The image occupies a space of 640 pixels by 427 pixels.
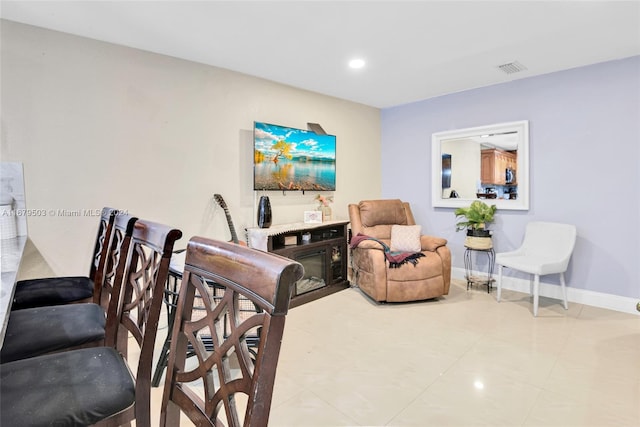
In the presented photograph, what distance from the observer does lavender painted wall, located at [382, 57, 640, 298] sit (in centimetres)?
321

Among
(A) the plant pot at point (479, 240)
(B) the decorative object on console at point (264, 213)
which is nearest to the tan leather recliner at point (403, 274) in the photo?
(A) the plant pot at point (479, 240)

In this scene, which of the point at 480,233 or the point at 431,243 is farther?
the point at 480,233

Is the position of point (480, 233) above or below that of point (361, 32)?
below

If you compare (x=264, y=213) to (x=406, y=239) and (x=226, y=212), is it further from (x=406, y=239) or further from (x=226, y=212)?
(x=406, y=239)

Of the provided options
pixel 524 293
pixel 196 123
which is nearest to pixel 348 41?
pixel 196 123

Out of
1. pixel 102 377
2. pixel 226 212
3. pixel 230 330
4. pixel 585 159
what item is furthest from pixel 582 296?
pixel 102 377

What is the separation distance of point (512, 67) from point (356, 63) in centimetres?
161

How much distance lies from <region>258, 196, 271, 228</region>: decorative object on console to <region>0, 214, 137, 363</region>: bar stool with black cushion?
194cm

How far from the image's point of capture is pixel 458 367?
2.27 metres

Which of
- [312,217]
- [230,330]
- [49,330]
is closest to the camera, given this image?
[230,330]

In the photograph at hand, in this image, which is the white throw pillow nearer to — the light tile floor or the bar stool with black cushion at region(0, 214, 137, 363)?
the light tile floor

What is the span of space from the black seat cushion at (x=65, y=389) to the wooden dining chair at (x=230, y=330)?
0.22 m

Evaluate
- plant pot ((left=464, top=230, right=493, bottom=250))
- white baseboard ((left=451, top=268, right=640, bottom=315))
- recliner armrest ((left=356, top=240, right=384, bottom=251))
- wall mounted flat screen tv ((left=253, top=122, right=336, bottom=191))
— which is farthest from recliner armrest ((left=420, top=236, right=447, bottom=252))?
wall mounted flat screen tv ((left=253, top=122, right=336, bottom=191))

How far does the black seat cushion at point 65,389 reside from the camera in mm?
881
